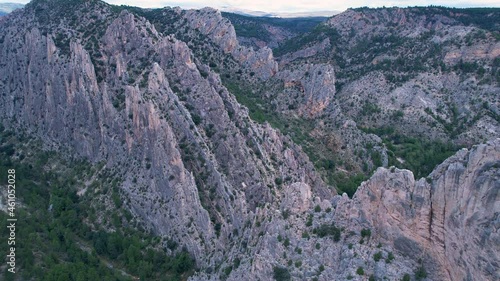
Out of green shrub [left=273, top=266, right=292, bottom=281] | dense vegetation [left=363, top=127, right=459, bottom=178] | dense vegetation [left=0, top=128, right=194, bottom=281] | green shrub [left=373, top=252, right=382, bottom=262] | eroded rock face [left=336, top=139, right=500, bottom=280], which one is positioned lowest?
dense vegetation [left=0, top=128, right=194, bottom=281]

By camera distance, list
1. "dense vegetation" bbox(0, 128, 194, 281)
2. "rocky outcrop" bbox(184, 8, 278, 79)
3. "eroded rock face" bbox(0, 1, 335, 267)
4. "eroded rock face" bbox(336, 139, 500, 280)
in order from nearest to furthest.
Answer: "eroded rock face" bbox(336, 139, 500, 280)
"dense vegetation" bbox(0, 128, 194, 281)
"eroded rock face" bbox(0, 1, 335, 267)
"rocky outcrop" bbox(184, 8, 278, 79)

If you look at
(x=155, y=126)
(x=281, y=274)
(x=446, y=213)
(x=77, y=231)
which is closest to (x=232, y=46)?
(x=155, y=126)

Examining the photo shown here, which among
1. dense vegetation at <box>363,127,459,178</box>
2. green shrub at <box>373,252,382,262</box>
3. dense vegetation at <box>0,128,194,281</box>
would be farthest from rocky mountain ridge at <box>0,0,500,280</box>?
dense vegetation at <box>363,127,459,178</box>

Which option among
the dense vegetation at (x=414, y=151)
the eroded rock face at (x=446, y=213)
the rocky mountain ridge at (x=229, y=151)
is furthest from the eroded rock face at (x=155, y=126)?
the dense vegetation at (x=414, y=151)

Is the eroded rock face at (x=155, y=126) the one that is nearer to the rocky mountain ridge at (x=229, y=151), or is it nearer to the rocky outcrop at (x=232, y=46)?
the rocky mountain ridge at (x=229, y=151)

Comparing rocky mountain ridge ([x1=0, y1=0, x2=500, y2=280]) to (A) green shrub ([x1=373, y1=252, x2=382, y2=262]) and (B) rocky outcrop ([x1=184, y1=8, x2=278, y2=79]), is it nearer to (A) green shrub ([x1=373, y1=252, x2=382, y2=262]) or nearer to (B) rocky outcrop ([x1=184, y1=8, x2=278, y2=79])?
(A) green shrub ([x1=373, y1=252, x2=382, y2=262])

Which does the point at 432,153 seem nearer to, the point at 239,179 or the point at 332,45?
the point at 239,179

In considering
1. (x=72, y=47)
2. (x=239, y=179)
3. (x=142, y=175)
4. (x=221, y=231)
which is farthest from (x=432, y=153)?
(x=72, y=47)
